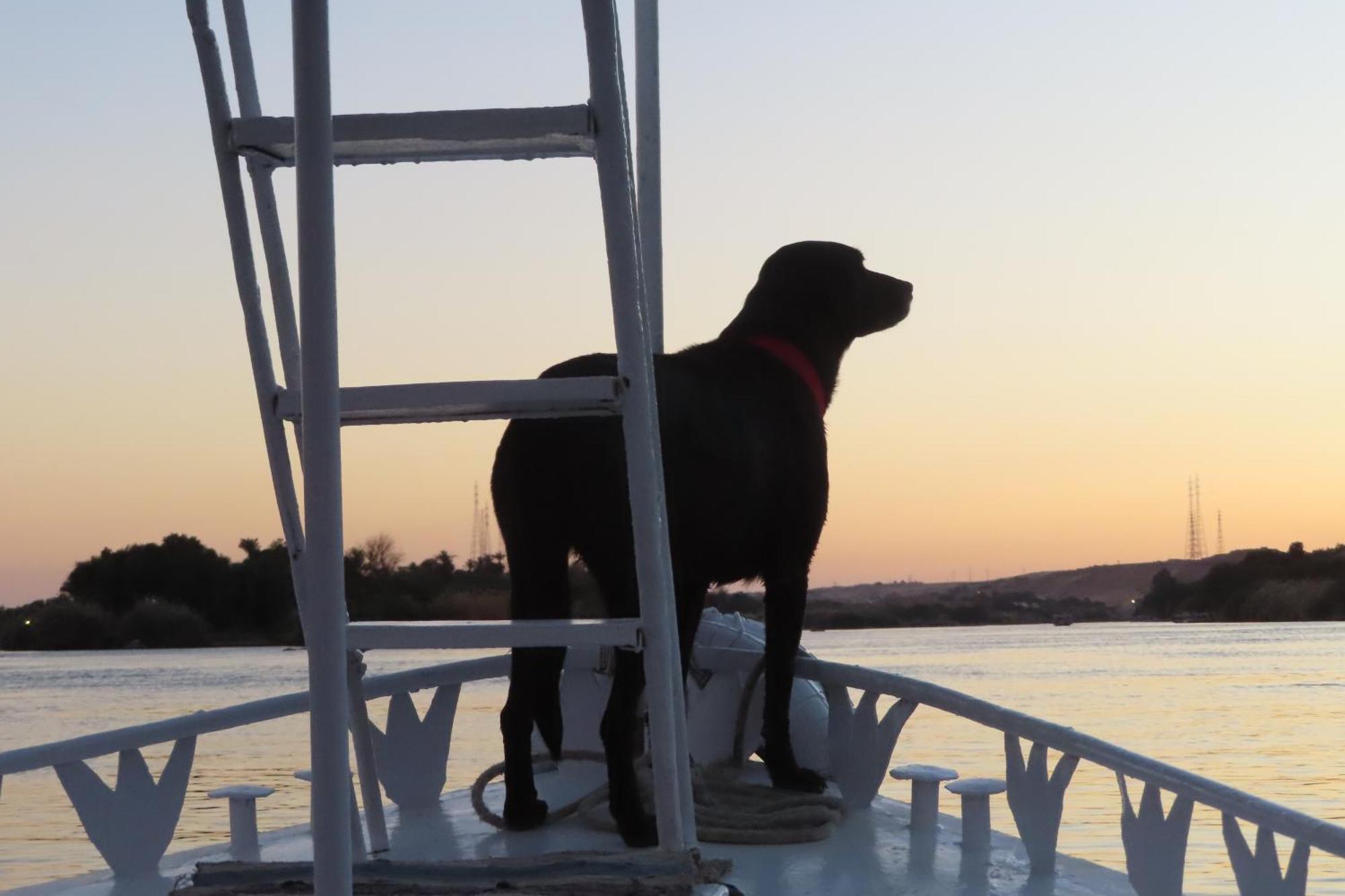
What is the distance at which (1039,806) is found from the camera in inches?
165

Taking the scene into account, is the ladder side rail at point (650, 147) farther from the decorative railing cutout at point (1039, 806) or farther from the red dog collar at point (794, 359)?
the decorative railing cutout at point (1039, 806)

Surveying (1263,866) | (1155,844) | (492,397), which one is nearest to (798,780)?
(1155,844)

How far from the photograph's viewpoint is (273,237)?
8.11ft

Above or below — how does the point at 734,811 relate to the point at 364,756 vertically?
below

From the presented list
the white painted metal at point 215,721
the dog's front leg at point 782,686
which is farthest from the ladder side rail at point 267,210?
the dog's front leg at point 782,686

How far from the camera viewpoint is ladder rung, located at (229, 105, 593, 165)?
1.84 m

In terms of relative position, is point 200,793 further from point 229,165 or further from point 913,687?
point 229,165

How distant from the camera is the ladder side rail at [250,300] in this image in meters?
2.20

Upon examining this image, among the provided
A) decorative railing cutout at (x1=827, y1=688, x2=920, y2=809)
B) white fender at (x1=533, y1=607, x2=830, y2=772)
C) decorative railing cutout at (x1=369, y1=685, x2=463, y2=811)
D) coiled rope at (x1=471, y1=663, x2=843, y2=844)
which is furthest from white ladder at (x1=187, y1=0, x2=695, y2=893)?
white fender at (x1=533, y1=607, x2=830, y2=772)

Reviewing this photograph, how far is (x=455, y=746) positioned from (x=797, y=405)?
1230 cm

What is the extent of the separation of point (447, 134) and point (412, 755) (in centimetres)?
367

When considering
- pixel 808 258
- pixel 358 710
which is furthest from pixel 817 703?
pixel 358 710

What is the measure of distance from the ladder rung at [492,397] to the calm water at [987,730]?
6.09 metres

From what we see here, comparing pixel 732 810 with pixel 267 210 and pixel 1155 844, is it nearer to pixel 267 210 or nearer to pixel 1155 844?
pixel 1155 844
